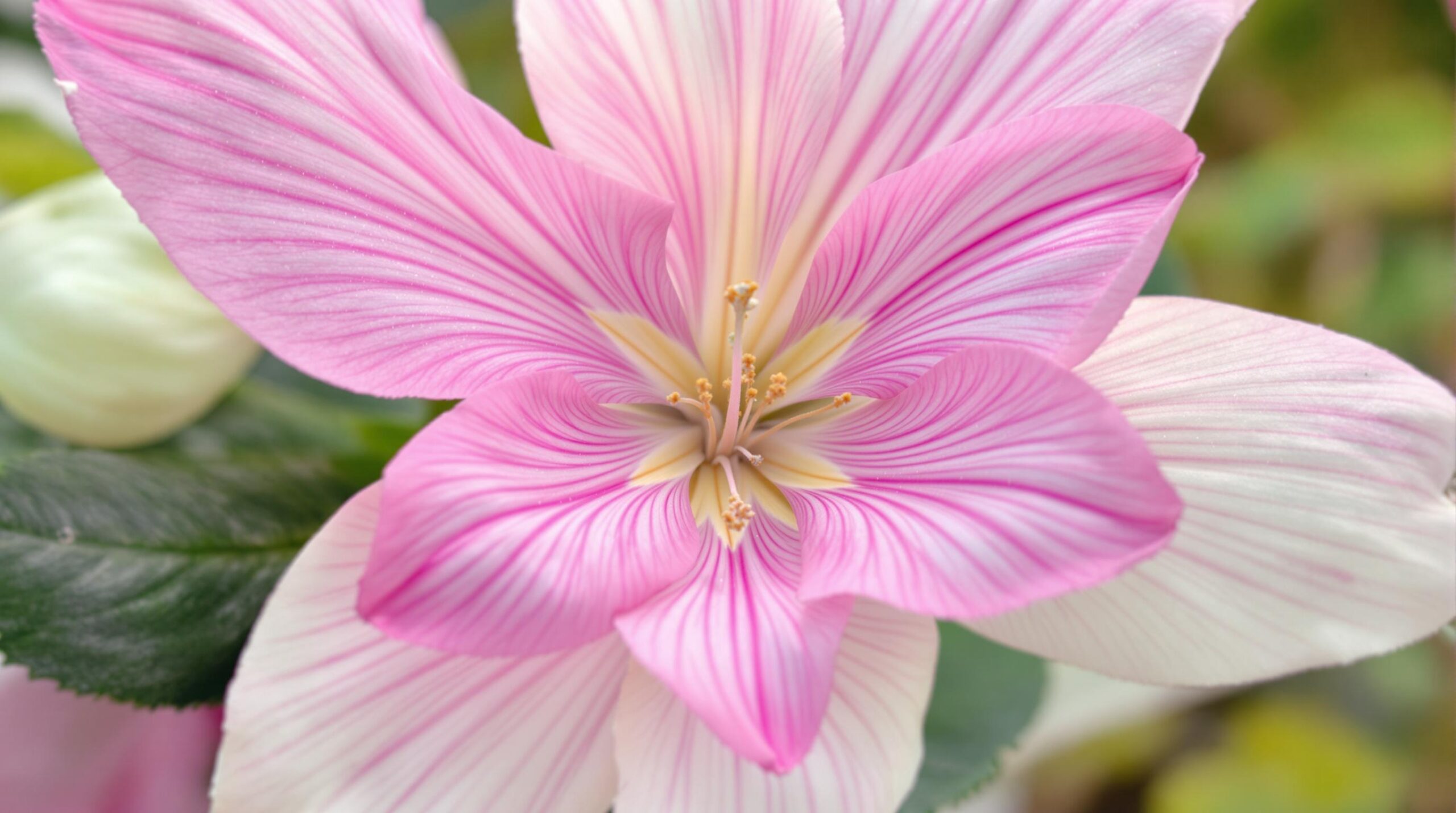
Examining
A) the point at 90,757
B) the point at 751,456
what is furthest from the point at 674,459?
the point at 90,757

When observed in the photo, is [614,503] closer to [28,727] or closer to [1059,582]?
[1059,582]

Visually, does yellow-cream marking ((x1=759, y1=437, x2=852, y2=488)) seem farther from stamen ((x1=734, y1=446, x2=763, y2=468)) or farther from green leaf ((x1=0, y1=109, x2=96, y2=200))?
green leaf ((x1=0, y1=109, x2=96, y2=200))

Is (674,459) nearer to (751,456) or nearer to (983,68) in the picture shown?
(751,456)

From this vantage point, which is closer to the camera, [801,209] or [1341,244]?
[801,209]

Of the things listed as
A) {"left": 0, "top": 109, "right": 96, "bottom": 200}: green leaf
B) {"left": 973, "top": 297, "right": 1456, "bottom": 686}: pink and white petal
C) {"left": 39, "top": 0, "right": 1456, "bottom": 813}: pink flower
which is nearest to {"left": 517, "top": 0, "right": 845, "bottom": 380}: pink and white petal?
{"left": 39, "top": 0, "right": 1456, "bottom": 813}: pink flower

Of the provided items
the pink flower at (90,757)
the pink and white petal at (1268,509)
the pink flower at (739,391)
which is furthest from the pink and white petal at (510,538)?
the pink flower at (90,757)

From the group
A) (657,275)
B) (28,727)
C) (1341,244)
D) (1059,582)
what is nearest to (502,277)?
(657,275)
